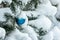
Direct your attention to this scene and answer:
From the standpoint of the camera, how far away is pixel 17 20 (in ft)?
9.87

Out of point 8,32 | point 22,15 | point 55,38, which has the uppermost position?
point 22,15

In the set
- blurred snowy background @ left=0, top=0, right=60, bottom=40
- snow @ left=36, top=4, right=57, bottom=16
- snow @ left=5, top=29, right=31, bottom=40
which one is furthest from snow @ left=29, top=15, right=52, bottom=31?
snow @ left=5, top=29, right=31, bottom=40

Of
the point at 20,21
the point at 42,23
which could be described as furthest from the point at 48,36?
the point at 20,21

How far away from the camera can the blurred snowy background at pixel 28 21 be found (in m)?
2.85

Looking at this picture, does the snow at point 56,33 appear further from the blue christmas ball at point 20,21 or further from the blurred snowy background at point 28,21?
the blue christmas ball at point 20,21

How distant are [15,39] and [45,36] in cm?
57

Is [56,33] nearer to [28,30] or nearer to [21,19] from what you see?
[28,30]

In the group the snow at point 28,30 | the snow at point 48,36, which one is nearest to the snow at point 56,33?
the snow at point 48,36

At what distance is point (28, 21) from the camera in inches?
129

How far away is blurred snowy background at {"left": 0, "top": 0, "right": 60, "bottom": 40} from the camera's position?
2.85 meters

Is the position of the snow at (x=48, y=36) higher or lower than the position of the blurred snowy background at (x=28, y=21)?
lower

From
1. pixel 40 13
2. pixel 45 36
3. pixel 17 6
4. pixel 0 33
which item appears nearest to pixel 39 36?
pixel 45 36

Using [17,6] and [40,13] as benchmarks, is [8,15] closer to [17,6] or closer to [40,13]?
[17,6]

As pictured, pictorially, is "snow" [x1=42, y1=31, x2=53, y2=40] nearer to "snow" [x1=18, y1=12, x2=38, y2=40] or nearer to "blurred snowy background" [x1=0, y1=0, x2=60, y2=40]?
"blurred snowy background" [x1=0, y1=0, x2=60, y2=40]
